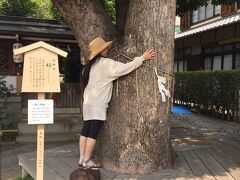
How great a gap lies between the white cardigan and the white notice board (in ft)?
2.68

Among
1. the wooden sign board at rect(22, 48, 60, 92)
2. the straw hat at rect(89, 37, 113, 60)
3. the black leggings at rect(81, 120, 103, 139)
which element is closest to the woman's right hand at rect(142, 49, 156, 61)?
the straw hat at rect(89, 37, 113, 60)

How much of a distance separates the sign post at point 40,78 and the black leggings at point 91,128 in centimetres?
82

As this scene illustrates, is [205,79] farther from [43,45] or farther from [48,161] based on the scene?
[43,45]

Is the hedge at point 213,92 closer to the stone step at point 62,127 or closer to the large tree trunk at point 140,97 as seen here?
the stone step at point 62,127

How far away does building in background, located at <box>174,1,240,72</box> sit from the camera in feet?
52.7

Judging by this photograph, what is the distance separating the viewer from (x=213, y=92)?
13680 mm

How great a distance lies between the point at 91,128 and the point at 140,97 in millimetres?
899

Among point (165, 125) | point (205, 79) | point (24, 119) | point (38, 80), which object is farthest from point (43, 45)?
point (205, 79)

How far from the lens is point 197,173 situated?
5.97 meters

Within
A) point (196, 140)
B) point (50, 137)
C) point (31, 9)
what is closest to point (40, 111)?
point (196, 140)

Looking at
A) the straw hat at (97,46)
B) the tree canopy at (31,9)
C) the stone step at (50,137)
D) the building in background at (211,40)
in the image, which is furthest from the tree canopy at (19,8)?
the straw hat at (97,46)

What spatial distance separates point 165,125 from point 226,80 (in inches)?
292

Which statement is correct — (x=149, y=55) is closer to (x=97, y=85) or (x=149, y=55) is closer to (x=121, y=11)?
(x=97, y=85)

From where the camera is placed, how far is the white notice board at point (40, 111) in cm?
503
